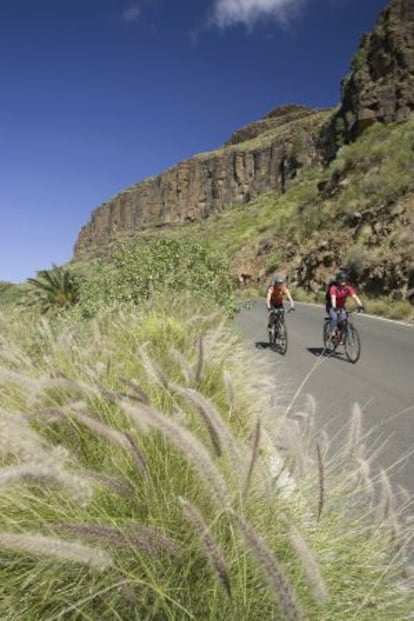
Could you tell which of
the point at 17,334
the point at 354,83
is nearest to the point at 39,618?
the point at 17,334

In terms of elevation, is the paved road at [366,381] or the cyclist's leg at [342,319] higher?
the cyclist's leg at [342,319]

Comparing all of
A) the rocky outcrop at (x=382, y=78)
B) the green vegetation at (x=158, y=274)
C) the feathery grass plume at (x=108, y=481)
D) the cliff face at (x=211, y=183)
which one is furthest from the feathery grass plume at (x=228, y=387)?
the cliff face at (x=211, y=183)

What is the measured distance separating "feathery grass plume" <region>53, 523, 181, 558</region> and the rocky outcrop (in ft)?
162

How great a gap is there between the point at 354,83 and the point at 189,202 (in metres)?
102

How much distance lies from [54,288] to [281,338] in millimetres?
6444

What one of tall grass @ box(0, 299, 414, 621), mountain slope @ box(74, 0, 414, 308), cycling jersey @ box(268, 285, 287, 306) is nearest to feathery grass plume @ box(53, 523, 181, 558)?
tall grass @ box(0, 299, 414, 621)

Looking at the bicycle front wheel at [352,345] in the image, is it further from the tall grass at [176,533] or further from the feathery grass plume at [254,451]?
the feathery grass plume at [254,451]

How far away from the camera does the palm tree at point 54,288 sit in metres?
16.3

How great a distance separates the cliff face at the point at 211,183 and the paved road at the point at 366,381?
288 ft

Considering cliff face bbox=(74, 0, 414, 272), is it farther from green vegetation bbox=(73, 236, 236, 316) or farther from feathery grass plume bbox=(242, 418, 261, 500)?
feathery grass plume bbox=(242, 418, 261, 500)

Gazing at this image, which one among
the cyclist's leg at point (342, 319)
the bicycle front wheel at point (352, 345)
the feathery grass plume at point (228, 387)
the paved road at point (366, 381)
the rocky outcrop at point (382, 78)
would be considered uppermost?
the rocky outcrop at point (382, 78)

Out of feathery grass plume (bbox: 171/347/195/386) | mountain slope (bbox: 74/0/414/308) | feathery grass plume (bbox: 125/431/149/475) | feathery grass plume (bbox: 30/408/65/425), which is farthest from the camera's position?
mountain slope (bbox: 74/0/414/308)

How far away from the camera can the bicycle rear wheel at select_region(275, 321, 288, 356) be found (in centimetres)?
1394

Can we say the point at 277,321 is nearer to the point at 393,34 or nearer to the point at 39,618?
the point at 39,618
